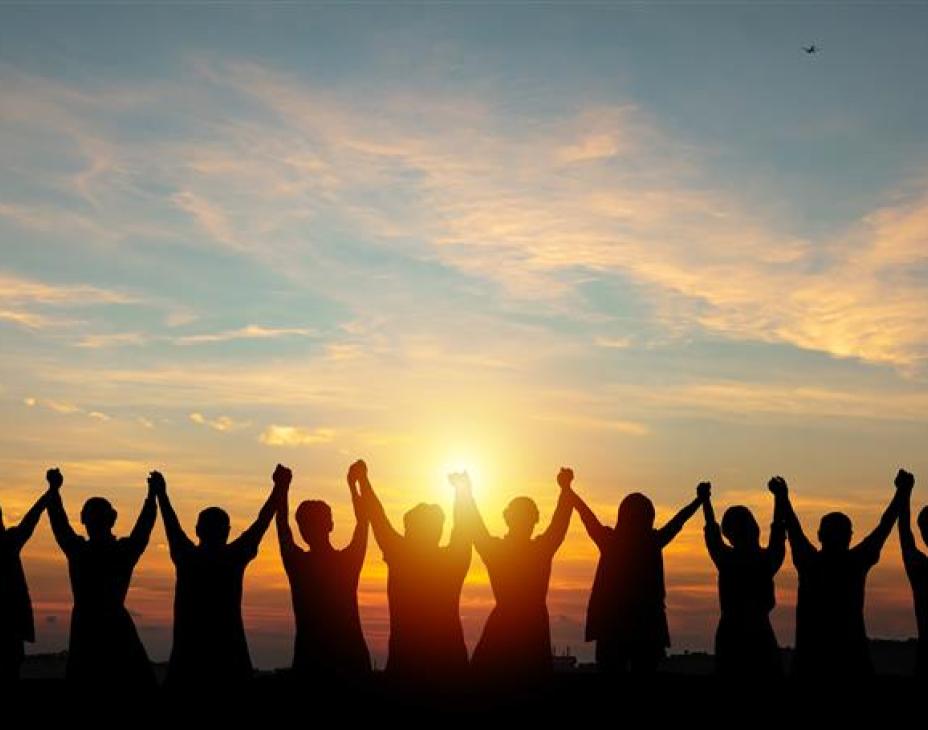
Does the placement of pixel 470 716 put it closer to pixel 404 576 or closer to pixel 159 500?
pixel 404 576

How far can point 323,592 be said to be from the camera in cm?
1620

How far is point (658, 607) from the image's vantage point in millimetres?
16875

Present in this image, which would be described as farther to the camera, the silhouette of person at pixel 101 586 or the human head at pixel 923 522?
the human head at pixel 923 522

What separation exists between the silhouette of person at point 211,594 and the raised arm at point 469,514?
2.06m

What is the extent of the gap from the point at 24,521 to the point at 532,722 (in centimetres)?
642

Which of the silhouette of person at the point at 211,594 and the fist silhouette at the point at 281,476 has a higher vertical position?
the fist silhouette at the point at 281,476

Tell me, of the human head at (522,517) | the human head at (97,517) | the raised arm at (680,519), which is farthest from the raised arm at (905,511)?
the human head at (97,517)

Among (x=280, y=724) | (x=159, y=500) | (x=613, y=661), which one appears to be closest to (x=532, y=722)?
(x=613, y=661)

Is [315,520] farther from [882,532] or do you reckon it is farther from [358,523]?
[882,532]

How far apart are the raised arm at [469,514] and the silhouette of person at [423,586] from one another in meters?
0.01

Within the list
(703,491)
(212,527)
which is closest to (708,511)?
(703,491)

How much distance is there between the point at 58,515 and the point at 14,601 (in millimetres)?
1585

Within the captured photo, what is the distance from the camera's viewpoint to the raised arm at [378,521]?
622 inches

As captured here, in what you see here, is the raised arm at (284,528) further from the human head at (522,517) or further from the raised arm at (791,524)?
the raised arm at (791,524)
